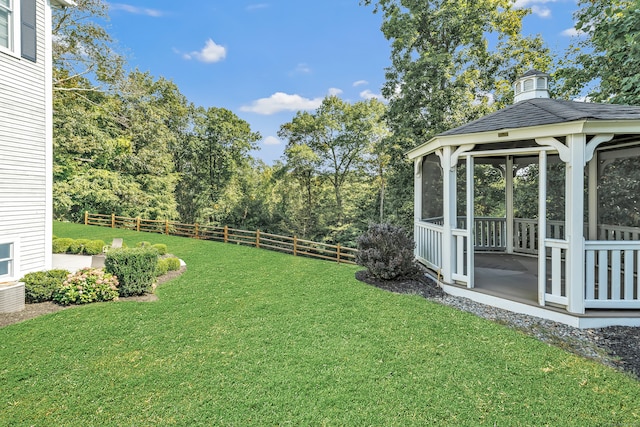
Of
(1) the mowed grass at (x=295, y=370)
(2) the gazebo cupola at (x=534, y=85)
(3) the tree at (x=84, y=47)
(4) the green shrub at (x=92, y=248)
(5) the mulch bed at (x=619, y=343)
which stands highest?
(3) the tree at (x=84, y=47)

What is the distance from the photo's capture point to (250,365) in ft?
11.6

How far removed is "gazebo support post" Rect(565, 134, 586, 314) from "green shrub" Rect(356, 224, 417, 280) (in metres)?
2.70

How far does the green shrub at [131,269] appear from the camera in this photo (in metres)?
6.22

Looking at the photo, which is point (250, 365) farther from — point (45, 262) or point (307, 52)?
point (307, 52)

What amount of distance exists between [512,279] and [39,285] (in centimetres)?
861

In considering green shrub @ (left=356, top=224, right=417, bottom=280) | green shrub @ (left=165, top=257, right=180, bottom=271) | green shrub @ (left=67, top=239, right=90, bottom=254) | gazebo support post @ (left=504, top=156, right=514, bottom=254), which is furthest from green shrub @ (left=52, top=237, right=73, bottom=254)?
gazebo support post @ (left=504, top=156, right=514, bottom=254)

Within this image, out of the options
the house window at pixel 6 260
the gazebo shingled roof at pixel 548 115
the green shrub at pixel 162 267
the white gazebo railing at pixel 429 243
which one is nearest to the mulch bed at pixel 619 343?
the white gazebo railing at pixel 429 243

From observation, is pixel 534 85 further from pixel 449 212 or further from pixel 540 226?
pixel 540 226

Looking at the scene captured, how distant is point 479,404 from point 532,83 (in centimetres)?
728

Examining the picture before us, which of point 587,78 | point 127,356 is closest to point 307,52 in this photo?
point 587,78

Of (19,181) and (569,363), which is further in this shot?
(19,181)

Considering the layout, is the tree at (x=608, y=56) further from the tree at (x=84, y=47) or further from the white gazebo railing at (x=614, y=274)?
the tree at (x=84, y=47)

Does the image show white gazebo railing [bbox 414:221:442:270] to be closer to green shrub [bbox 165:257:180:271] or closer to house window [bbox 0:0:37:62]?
green shrub [bbox 165:257:180:271]

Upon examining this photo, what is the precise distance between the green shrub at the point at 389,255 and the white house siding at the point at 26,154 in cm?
674
